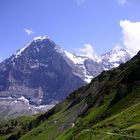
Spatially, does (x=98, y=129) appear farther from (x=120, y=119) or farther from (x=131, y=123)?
(x=131, y=123)

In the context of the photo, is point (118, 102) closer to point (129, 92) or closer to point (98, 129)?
point (129, 92)

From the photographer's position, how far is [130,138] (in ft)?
360

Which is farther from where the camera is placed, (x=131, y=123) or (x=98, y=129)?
(x=98, y=129)

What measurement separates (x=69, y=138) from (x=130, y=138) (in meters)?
79.6

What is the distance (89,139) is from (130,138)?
32.6 m

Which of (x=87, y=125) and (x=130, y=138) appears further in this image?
(x=87, y=125)

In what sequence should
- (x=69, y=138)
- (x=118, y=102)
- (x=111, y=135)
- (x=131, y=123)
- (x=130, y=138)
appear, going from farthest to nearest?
(x=118, y=102), (x=69, y=138), (x=131, y=123), (x=111, y=135), (x=130, y=138)

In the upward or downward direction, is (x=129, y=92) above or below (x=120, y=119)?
above

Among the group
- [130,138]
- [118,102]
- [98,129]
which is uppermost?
[118,102]

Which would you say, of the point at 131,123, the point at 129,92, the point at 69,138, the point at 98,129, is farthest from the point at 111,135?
the point at 129,92

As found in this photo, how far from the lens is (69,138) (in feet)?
612

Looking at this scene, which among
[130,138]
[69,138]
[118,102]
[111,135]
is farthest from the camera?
[118,102]

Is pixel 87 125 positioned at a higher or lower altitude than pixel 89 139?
higher

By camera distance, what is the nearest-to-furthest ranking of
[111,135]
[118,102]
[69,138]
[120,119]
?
1. [111,135]
2. [120,119]
3. [69,138]
4. [118,102]
